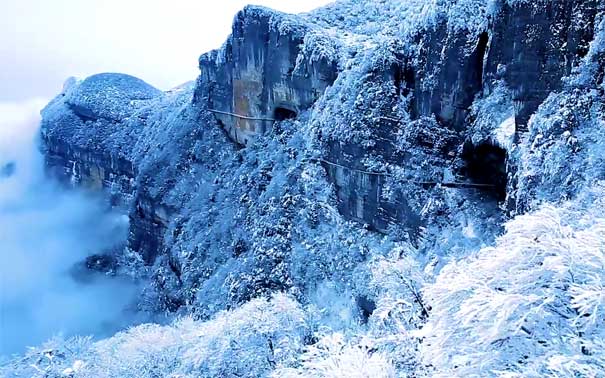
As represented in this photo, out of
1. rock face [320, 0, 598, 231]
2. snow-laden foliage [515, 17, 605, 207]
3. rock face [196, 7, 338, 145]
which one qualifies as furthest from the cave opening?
snow-laden foliage [515, 17, 605, 207]

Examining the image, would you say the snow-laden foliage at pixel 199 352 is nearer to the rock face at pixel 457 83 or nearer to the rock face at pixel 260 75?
the rock face at pixel 457 83

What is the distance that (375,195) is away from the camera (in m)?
19.3

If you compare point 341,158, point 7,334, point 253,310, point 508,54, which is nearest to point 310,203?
point 341,158

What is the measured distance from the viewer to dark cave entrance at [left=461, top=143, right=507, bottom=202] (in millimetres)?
16547

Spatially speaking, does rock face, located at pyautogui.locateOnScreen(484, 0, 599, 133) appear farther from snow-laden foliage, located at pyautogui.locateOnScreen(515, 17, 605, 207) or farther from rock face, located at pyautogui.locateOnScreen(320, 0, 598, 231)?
snow-laden foliage, located at pyautogui.locateOnScreen(515, 17, 605, 207)

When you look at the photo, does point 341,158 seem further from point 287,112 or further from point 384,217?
point 287,112

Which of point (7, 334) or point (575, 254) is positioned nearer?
point (575, 254)

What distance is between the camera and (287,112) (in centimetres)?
2745

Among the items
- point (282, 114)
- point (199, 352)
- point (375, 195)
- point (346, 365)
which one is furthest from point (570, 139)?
point (282, 114)

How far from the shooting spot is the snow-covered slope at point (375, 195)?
7.07 m

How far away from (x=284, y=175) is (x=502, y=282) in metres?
17.5


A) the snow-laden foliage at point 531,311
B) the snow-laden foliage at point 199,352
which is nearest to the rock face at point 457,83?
the snow-laden foliage at point 199,352

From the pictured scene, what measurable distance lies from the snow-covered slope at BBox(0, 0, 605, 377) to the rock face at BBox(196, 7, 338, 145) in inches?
4.6

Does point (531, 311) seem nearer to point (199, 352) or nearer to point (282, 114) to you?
point (199, 352)
